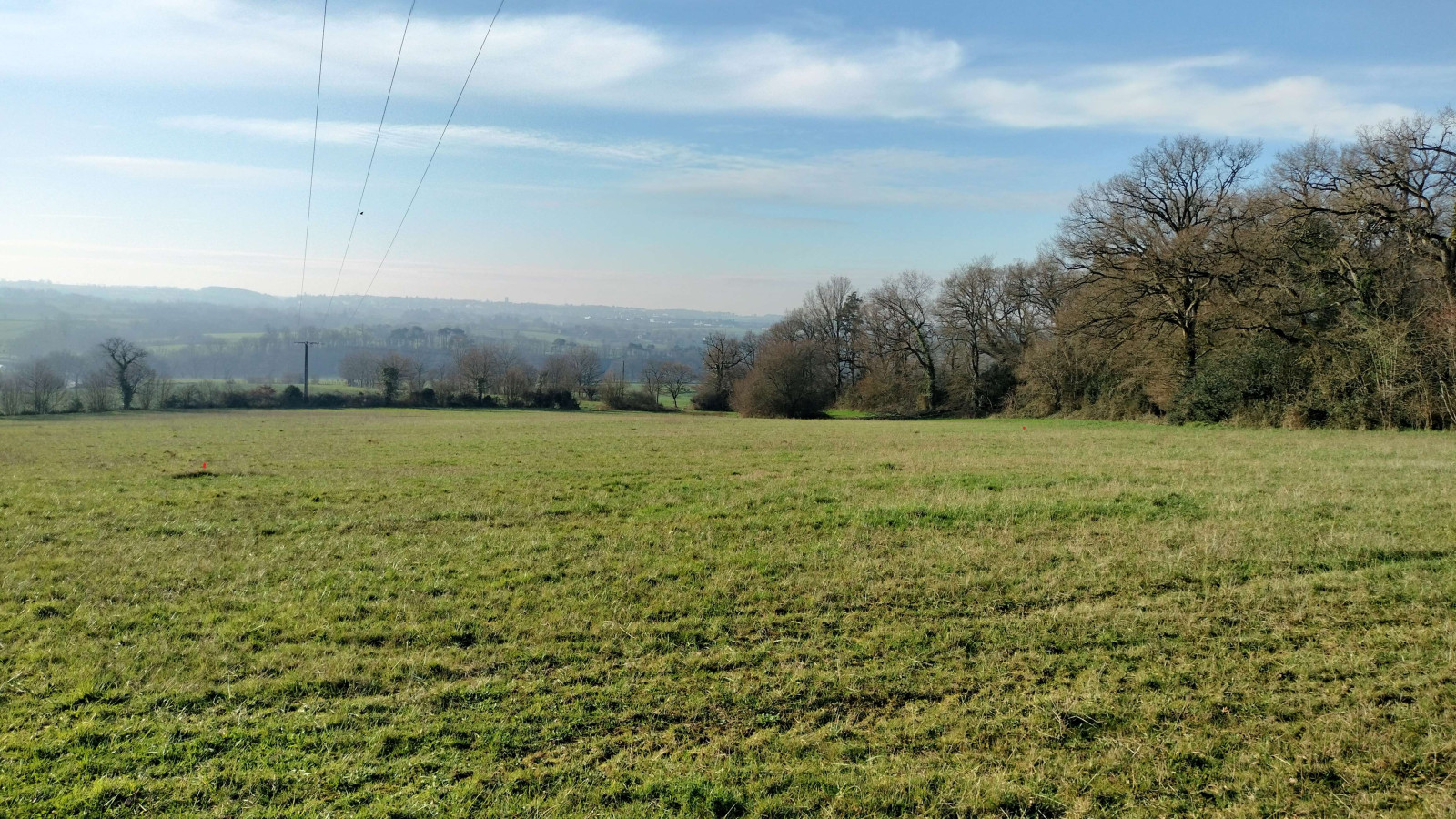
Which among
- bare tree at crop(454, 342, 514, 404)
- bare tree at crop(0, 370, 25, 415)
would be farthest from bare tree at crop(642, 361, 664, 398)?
bare tree at crop(0, 370, 25, 415)

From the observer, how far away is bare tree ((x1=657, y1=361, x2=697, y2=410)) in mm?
90438

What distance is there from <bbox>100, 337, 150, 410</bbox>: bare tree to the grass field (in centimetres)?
6990

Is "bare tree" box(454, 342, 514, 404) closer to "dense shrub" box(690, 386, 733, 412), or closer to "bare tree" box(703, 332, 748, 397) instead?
"dense shrub" box(690, 386, 733, 412)

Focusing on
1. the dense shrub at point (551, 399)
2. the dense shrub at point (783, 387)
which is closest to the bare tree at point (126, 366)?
the dense shrub at point (551, 399)

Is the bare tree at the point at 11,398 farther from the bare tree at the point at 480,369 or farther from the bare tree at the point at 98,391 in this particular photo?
the bare tree at the point at 480,369

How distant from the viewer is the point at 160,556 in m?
10.1

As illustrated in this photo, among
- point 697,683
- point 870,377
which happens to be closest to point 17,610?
point 697,683

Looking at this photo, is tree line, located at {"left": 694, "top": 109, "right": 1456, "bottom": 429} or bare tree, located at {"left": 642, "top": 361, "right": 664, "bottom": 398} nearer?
tree line, located at {"left": 694, "top": 109, "right": 1456, "bottom": 429}

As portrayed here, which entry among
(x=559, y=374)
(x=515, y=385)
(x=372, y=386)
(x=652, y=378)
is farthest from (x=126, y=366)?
(x=652, y=378)

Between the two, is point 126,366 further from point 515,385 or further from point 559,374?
point 559,374

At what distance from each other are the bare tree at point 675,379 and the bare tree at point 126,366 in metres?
51.0

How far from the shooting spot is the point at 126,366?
69.9 metres

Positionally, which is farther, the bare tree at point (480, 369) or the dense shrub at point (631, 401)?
the bare tree at point (480, 369)

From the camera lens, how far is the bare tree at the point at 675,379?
90.4 meters
